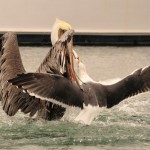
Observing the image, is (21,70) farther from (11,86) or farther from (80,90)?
(80,90)

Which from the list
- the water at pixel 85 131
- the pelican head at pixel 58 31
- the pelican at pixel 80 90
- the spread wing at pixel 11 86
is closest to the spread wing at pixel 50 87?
the pelican at pixel 80 90

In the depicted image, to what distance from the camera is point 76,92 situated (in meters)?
8.37

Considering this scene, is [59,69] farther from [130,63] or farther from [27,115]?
[130,63]

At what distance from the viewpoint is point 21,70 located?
30.5 feet

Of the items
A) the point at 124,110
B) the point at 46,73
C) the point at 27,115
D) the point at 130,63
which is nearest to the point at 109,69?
the point at 130,63

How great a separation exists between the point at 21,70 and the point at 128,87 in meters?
1.37

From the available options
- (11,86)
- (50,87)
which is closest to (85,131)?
(50,87)

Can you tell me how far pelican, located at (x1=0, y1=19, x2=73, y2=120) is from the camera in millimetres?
8492

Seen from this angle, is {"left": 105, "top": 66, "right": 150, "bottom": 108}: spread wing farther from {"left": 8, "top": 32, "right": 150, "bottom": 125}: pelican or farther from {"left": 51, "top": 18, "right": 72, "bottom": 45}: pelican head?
{"left": 51, "top": 18, "right": 72, "bottom": 45}: pelican head

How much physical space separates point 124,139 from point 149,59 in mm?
9896

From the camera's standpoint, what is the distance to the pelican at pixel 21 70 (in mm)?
8492

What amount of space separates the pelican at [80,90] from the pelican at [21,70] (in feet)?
0.84

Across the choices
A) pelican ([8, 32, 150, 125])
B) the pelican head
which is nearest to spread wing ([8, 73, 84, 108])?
pelican ([8, 32, 150, 125])

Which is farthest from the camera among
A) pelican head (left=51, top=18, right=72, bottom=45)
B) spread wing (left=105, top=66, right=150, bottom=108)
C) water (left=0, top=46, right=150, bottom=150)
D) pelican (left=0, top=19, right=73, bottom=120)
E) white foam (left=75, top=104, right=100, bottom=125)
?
spread wing (left=105, top=66, right=150, bottom=108)
